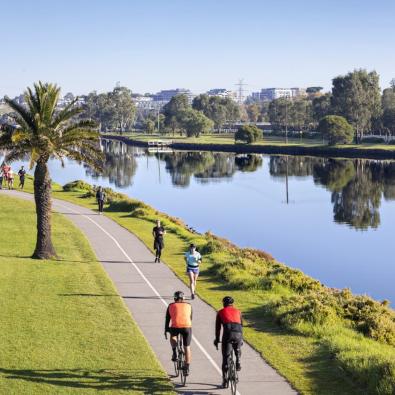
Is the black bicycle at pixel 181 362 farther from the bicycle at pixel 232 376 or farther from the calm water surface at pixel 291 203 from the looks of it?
the calm water surface at pixel 291 203

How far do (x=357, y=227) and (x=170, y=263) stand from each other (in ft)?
93.0

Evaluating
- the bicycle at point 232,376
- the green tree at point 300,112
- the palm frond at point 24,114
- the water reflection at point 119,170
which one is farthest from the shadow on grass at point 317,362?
the green tree at point 300,112

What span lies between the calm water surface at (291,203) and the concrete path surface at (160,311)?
448 inches

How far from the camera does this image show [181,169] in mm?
112750

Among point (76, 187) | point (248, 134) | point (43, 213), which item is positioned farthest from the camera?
point (248, 134)

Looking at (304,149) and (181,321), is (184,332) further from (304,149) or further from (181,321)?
(304,149)

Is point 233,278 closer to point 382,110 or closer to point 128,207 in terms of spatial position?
point 128,207

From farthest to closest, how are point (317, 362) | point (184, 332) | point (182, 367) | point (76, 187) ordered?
1. point (76, 187)
2. point (317, 362)
3. point (182, 367)
4. point (184, 332)

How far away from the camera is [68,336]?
55.9ft

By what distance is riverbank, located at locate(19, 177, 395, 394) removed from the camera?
14.3 meters

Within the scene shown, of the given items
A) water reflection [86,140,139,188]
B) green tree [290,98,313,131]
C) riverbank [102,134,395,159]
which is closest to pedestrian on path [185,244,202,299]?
water reflection [86,140,139,188]

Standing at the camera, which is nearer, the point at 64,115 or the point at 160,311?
the point at 160,311

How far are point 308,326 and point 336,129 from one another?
122 meters

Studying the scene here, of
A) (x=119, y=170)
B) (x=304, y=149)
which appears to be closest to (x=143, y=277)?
(x=119, y=170)
